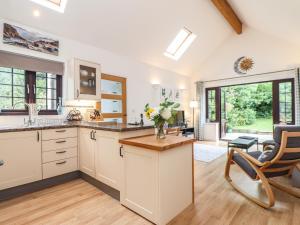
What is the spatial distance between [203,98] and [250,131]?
385cm

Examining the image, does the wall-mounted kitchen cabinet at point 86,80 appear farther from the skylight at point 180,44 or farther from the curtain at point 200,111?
the curtain at point 200,111

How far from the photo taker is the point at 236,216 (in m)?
1.78

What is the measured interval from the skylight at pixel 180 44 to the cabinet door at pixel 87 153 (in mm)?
3671

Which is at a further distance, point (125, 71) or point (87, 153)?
point (125, 71)

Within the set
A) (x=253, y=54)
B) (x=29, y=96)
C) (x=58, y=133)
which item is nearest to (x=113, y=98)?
(x=29, y=96)

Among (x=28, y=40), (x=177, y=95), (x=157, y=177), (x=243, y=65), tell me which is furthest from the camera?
(x=177, y=95)

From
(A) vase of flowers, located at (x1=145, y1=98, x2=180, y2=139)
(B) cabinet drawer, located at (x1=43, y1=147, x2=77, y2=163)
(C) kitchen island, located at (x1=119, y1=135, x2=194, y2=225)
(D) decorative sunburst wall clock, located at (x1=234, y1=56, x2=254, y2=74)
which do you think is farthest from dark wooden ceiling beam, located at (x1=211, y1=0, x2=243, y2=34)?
(B) cabinet drawer, located at (x1=43, y1=147, x2=77, y2=163)

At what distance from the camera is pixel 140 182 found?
1.75 m

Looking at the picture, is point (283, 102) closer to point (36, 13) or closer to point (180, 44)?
point (180, 44)

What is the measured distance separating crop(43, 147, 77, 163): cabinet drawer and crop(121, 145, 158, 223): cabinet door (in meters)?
1.23

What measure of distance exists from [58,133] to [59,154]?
322mm

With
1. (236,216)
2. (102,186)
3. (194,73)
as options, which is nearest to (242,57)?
(194,73)

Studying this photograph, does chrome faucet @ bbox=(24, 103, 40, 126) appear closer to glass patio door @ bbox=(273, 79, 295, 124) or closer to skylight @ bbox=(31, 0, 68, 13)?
skylight @ bbox=(31, 0, 68, 13)

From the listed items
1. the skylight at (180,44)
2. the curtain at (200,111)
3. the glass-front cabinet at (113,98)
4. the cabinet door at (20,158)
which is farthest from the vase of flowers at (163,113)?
the curtain at (200,111)
